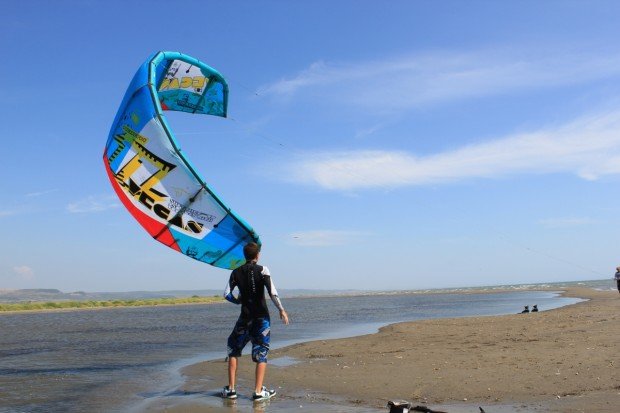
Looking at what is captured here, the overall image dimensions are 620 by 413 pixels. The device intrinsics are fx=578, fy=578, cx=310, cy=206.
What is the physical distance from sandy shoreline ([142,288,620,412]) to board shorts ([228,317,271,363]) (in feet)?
1.94

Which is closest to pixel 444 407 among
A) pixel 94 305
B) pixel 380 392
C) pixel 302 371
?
pixel 380 392

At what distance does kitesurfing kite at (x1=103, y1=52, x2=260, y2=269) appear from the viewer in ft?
27.2

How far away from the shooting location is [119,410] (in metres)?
5.86

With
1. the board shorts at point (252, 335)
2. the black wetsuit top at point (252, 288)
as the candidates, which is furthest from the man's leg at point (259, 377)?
the black wetsuit top at point (252, 288)

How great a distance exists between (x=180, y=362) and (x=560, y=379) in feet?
20.8

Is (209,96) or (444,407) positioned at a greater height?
(209,96)

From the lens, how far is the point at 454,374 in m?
7.01

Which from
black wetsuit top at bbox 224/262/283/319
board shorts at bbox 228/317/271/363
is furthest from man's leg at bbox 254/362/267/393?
black wetsuit top at bbox 224/262/283/319

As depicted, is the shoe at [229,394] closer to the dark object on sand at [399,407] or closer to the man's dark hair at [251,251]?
the man's dark hair at [251,251]

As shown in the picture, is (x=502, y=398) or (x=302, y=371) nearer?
Answer: (x=502, y=398)

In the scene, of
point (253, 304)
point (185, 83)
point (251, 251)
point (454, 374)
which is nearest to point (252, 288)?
point (253, 304)

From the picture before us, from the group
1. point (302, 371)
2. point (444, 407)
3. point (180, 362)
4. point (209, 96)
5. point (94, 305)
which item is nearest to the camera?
point (444, 407)

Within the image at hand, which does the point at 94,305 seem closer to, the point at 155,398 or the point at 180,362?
the point at 180,362

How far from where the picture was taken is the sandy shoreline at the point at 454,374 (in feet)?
18.5
